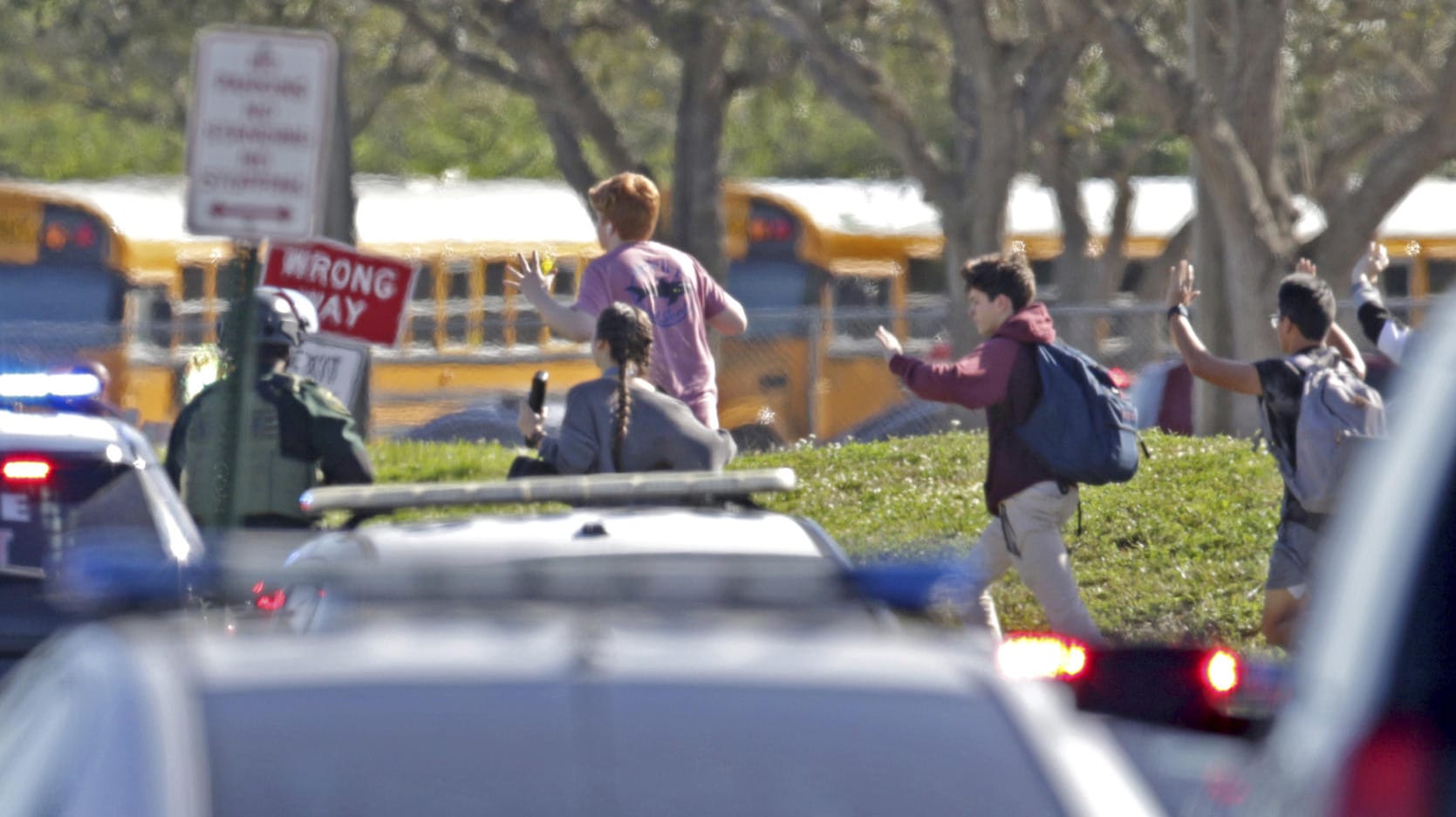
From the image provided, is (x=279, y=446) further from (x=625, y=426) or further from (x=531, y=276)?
(x=625, y=426)

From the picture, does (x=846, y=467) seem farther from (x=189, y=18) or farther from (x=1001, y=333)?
(x=189, y=18)

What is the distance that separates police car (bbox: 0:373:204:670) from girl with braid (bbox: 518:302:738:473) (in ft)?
3.82

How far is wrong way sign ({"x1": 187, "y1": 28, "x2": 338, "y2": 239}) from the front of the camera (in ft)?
25.4

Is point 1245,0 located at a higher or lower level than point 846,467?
higher

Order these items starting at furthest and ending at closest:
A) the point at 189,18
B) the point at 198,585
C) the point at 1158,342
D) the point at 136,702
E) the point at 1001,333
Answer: the point at 189,18
the point at 1158,342
the point at 1001,333
the point at 198,585
the point at 136,702

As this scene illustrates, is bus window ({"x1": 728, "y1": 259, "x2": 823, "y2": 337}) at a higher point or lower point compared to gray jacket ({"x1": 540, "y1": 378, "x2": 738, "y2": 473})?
lower

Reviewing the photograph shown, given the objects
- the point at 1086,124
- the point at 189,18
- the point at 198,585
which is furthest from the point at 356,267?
the point at 1086,124

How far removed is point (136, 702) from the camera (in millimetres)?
2906

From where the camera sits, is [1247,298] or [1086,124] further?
[1086,124]

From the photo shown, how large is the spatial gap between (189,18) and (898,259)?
7.45m

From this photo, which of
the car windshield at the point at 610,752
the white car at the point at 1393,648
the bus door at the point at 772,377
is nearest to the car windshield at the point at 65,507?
the car windshield at the point at 610,752

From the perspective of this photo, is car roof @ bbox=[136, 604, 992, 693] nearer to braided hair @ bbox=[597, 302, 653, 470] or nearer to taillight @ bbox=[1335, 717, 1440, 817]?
taillight @ bbox=[1335, 717, 1440, 817]

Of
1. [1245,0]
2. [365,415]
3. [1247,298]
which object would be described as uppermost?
[1245,0]

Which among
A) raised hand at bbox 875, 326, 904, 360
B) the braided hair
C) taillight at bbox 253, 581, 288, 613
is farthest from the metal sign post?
taillight at bbox 253, 581, 288, 613
